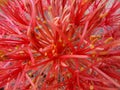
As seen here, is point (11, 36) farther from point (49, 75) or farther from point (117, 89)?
point (117, 89)

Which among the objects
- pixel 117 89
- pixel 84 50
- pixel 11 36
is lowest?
pixel 117 89

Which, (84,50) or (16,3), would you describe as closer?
(84,50)

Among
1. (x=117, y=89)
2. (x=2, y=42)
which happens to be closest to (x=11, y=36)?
(x=2, y=42)

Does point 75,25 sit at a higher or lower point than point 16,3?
lower

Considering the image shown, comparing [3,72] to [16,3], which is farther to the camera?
[16,3]

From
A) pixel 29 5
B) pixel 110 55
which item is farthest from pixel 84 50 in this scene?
pixel 29 5

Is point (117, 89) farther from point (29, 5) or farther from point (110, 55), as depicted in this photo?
point (29, 5)
